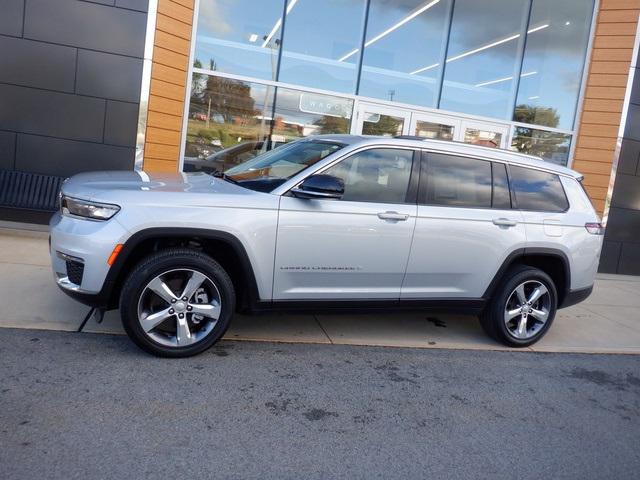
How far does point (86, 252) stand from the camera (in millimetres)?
3939

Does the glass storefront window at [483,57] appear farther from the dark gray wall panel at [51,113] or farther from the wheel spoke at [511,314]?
the wheel spoke at [511,314]

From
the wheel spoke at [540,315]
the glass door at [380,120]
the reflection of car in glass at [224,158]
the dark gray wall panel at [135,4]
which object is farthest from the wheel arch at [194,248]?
the glass door at [380,120]

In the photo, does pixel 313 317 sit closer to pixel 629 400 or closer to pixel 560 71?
pixel 629 400

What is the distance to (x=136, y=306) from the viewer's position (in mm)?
4027

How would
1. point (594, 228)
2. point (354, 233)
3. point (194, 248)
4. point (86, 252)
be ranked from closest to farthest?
point (86, 252)
point (194, 248)
point (354, 233)
point (594, 228)

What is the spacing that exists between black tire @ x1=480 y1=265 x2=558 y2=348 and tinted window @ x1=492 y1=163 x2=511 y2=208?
62cm

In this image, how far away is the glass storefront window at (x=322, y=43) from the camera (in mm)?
9922

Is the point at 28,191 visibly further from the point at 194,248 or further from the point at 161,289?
the point at 161,289

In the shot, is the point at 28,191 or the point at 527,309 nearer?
the point at 527,309

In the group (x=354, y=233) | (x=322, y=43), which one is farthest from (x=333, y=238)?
(x=322, y=43)

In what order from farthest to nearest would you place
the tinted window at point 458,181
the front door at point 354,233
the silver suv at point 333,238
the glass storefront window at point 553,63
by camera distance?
the glass storefront window at point 553,63 → the tinted window at point 458,181 → the front door at point 354,233 → the silver suv at point 333,238

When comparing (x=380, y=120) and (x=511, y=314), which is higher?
(x=380, y=120)

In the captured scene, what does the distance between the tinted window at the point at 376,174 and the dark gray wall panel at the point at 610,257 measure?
7252 mm

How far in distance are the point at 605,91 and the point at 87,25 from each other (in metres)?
8.87
